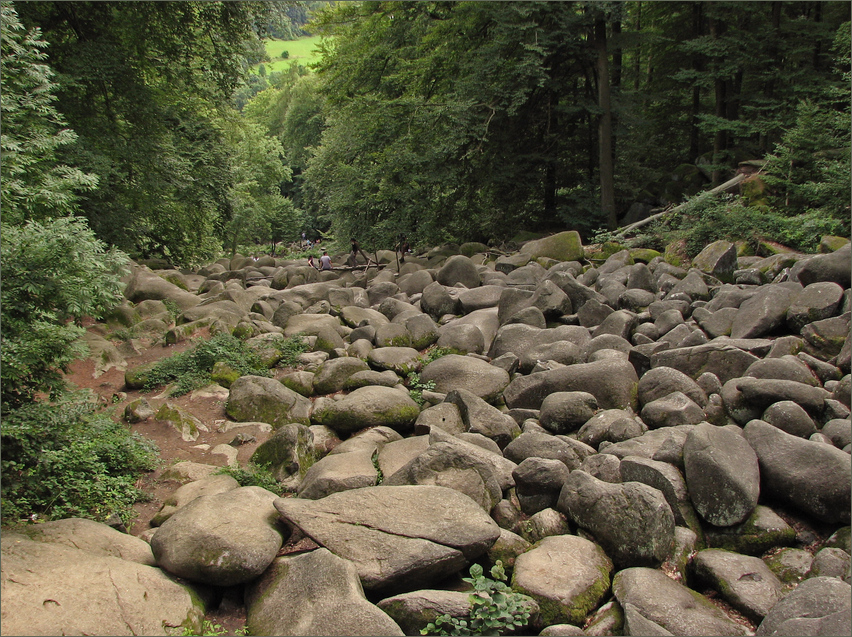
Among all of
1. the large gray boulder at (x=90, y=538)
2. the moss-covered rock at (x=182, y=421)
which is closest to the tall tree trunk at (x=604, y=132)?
the moss-covered rock at (x=182, y=421)

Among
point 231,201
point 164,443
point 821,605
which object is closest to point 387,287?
point 231,201

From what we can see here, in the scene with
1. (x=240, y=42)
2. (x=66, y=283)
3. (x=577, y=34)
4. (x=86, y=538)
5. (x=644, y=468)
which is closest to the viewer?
(x=86, y=538)

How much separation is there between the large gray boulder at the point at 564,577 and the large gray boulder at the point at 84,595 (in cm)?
233

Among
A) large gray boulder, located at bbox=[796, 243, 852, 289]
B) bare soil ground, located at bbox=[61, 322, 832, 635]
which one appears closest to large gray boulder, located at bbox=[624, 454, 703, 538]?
bare soil ground, located at bbox=[61, 322, 832, 635]

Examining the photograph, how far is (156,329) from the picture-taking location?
10.8 meters

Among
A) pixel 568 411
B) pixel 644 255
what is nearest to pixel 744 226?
pixel 644 255

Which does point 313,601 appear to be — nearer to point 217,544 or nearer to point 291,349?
point 217,544

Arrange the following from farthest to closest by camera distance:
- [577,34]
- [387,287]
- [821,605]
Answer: [577,34]
[387,287]
[821,605]

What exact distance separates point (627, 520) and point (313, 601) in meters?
2.42

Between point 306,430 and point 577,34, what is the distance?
1574cm

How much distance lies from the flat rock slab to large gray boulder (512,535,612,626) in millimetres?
351

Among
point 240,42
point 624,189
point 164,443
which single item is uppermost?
point 240,42

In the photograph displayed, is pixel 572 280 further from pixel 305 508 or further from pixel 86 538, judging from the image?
pixel 86 538

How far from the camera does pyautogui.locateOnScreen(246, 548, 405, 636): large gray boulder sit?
3799mm
